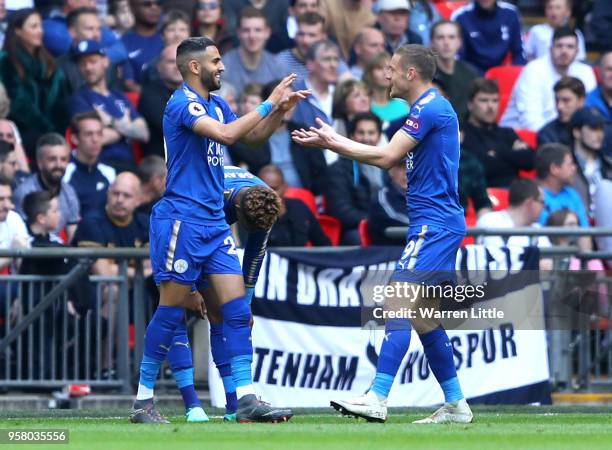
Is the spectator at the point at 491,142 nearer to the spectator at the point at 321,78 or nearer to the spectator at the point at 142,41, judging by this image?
the spectator at the point at 321,78

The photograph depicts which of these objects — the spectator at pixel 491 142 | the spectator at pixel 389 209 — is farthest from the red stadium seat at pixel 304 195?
the spectator at pixel 491 142

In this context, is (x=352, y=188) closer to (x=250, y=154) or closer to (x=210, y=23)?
(x=250, y=154)

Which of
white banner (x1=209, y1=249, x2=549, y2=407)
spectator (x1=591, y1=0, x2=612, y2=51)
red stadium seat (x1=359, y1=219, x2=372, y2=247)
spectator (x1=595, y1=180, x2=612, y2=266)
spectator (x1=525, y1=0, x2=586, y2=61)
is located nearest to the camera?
white banner (x1=209, y1=249, x2=549, y2=407)

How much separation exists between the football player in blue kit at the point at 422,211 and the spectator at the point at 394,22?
7.62m

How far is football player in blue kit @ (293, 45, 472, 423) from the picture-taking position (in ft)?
31.8

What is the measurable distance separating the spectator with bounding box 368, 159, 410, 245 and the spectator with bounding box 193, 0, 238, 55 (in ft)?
11.6

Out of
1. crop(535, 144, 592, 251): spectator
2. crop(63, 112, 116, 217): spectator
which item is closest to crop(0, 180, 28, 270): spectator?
crop(63, 112, 116, 217): spectator

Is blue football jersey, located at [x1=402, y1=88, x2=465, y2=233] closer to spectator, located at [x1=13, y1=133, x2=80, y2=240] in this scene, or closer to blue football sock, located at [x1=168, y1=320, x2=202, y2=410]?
blue football sock, located at [x1=168, y1=320, x2=202, y2=410]

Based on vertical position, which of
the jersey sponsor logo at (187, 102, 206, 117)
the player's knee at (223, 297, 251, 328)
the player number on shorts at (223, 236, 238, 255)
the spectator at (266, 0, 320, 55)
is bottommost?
the player's knee at (223, 297, 251, 328)

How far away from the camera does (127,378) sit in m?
12.8

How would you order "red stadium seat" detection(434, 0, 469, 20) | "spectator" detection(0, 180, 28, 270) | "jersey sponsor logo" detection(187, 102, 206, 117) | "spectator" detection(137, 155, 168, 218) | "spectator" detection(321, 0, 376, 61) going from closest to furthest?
"jersey sponsor logo" detection(187, 102, 206, 117)
"spectator" detection(0, 180, 28, 270)
"spectator" detection(137, 155, 168, 218)
"spectator" detection(321, 0, 376, 61)
"red stadium seat" detection(434, 0, 469, 20)

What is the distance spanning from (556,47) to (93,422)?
9087 mm

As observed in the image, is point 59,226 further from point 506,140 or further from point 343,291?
point 506,140

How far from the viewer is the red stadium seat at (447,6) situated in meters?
18.8
